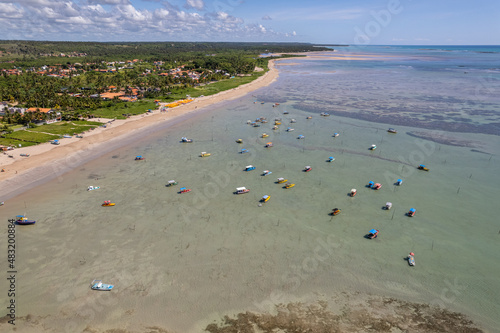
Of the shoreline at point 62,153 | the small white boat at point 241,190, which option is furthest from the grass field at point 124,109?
the small white boat at point 241,190

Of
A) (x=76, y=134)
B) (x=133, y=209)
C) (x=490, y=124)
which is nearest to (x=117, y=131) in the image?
(x=76, y=134)

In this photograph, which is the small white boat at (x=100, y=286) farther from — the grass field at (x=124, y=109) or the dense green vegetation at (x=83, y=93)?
the grass field at (x=124, y=109)

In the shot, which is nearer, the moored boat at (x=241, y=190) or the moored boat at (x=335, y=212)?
the moored boat at (x=335, y=212)

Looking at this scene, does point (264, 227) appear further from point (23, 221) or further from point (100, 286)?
point (23, 221)

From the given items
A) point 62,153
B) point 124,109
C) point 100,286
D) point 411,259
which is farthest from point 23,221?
point 124,109

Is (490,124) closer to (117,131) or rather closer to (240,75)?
(117,131)

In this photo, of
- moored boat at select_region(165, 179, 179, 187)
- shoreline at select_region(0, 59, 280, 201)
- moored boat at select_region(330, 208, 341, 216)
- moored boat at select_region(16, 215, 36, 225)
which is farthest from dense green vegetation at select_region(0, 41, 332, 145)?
moored boat at select_region(330, 208, 341, 216)
